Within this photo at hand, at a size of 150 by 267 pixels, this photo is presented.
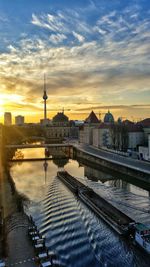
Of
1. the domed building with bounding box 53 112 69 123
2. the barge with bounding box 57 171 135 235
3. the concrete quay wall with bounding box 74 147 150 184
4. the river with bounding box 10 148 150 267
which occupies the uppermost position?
the domed building with bounding box 53 112 69 123

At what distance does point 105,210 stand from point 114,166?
1356 cm

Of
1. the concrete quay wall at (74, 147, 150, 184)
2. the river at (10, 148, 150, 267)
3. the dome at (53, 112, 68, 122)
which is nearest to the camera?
the river at (10, 148, 150, 267)

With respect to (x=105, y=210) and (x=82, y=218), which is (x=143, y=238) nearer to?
(x=105, y=210)

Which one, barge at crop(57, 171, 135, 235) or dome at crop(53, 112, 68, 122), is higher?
dome at crop(53, 112, 68, 122)

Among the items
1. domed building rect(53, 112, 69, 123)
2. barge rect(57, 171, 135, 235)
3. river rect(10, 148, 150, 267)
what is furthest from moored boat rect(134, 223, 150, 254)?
domed building rect(53, 112, 69, 123)

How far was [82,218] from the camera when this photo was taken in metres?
13.6

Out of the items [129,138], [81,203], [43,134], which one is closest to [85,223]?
[81,203]

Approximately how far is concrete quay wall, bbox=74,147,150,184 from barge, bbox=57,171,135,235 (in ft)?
19.0

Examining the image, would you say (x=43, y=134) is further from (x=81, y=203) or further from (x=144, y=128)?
(x=81, y=203)

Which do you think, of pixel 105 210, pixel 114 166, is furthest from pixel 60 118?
pixel 105 210

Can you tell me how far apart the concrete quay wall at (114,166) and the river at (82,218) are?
114cm

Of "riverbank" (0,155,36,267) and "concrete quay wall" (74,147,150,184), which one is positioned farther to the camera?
"concrete quay wall" (74,147,150,184)

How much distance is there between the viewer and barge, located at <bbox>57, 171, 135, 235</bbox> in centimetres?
1193

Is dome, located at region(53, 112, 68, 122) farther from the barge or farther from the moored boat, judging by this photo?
the moored boat
